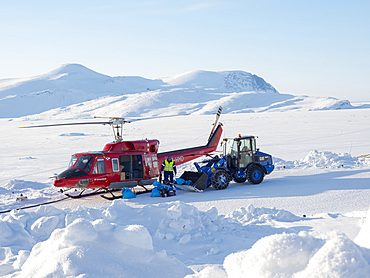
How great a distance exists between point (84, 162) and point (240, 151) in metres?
5.29

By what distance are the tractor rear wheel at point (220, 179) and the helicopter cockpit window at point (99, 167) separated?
3581 mm

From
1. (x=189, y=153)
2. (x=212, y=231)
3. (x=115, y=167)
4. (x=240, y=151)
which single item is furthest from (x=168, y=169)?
(x=212, y=231)

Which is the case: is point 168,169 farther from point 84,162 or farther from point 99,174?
point 84,162

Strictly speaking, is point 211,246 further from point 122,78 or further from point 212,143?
point 122,78

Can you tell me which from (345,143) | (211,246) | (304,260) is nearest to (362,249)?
(304,260)

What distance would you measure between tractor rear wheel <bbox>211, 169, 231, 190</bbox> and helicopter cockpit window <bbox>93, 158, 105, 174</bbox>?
3581 mm

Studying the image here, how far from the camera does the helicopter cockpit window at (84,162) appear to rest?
1140 cm

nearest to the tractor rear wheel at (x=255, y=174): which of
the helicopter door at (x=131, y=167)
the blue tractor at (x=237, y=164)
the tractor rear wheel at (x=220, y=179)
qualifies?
the blue tractor at (x=237, y=164)

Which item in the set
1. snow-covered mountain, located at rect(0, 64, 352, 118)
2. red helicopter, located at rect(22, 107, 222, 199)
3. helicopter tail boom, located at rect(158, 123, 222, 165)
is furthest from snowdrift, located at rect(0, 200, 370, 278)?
snow-covered mountain, located at rect(0, 64, 352, 118)

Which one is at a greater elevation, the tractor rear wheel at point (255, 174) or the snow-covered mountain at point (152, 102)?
the snow-covered mountain at point (152, 102)

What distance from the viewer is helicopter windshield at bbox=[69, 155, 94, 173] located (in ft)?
37.4

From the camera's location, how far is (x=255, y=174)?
13.2 m

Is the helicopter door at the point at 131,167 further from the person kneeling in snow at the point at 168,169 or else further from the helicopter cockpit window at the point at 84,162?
the helicopter cockpit window at the point at 84,162

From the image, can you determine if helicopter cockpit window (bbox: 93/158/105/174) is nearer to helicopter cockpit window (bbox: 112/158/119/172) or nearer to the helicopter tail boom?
helicopter cockpit window (bbox: 112/158/119/172)
